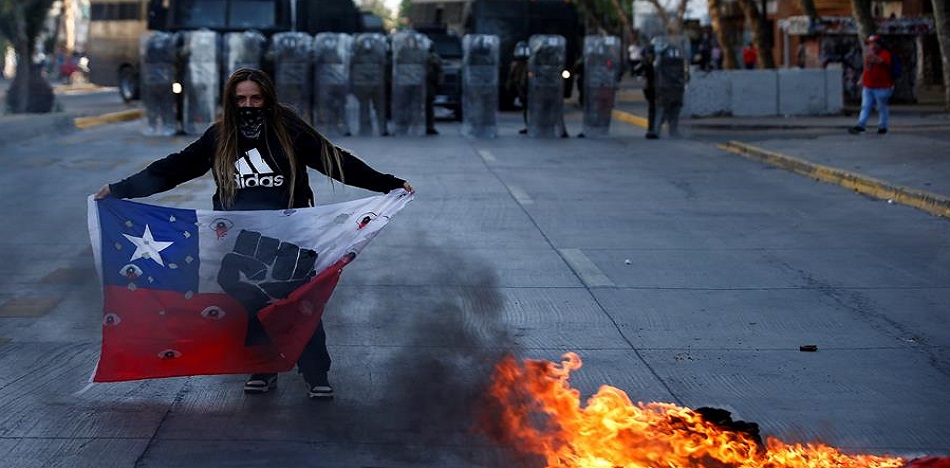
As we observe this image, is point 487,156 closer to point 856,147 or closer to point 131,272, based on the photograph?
point 856,147

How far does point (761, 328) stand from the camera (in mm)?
7965

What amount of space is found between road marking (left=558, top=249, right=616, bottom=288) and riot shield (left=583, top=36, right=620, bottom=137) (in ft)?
47.2

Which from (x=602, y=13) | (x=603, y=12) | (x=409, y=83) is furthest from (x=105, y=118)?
(x=602, y=13)

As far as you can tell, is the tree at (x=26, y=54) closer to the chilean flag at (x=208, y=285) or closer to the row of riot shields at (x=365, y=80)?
the row of riot shields at (x=365, y=80)

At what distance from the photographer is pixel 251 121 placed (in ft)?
20.0

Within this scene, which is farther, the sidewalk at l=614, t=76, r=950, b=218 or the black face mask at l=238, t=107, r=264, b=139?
the sidewalk at l=614, t=76, r=950, b=218

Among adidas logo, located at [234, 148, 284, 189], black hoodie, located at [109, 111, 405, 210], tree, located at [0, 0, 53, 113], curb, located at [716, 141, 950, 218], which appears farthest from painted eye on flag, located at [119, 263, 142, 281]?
tree, located at [0, 0, 53, 113]

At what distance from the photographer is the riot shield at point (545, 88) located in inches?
975

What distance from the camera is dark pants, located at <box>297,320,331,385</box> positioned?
6.16m

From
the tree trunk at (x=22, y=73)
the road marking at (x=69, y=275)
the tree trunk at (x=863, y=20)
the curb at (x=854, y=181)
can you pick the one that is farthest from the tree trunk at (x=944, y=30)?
the road marking at (x=69, y=275)

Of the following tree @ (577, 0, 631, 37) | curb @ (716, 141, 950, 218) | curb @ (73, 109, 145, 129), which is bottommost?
curb @ (716, 141, 950, 218)

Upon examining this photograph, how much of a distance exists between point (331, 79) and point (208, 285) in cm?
1982

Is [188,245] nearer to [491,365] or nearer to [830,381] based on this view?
[491,365]

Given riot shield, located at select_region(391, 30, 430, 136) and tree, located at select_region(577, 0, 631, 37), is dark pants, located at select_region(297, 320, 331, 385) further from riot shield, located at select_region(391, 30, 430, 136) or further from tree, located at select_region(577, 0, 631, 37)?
tree, located at select_region(577, 0, 631, 37)
